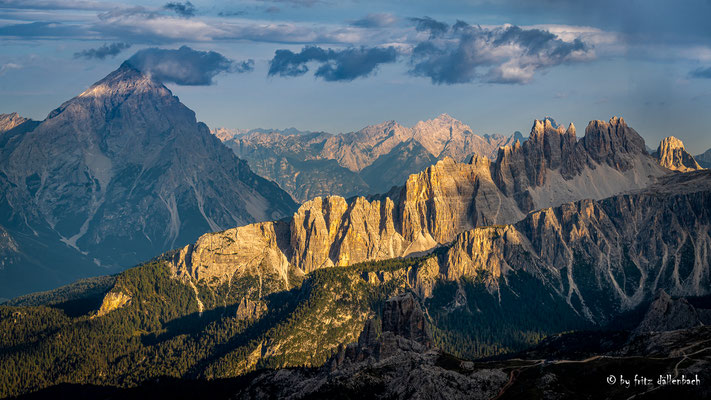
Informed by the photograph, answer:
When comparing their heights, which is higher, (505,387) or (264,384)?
(505,387)

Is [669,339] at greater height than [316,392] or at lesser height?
greater

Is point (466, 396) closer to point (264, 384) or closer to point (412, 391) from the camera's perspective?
point (412, 391)

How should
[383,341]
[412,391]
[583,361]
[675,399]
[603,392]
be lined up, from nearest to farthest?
1. [675,399]
2. [603,392]
3. [412,391]
4. [583,361]
5. [383,341]

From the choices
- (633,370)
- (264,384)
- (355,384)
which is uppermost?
(633,370)

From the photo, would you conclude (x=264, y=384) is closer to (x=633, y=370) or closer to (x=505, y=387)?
(x=505, y=387)

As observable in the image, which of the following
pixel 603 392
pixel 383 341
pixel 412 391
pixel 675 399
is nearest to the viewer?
pixel 675 399

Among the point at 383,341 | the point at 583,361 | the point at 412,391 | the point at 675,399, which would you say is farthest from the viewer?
the point at 383,341

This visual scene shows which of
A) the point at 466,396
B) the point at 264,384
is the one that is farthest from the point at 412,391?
the point at 264,384

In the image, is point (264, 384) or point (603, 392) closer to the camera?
point (603, 392)

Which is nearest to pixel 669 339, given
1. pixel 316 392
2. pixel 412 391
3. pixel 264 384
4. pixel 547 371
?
pixel 547 371
